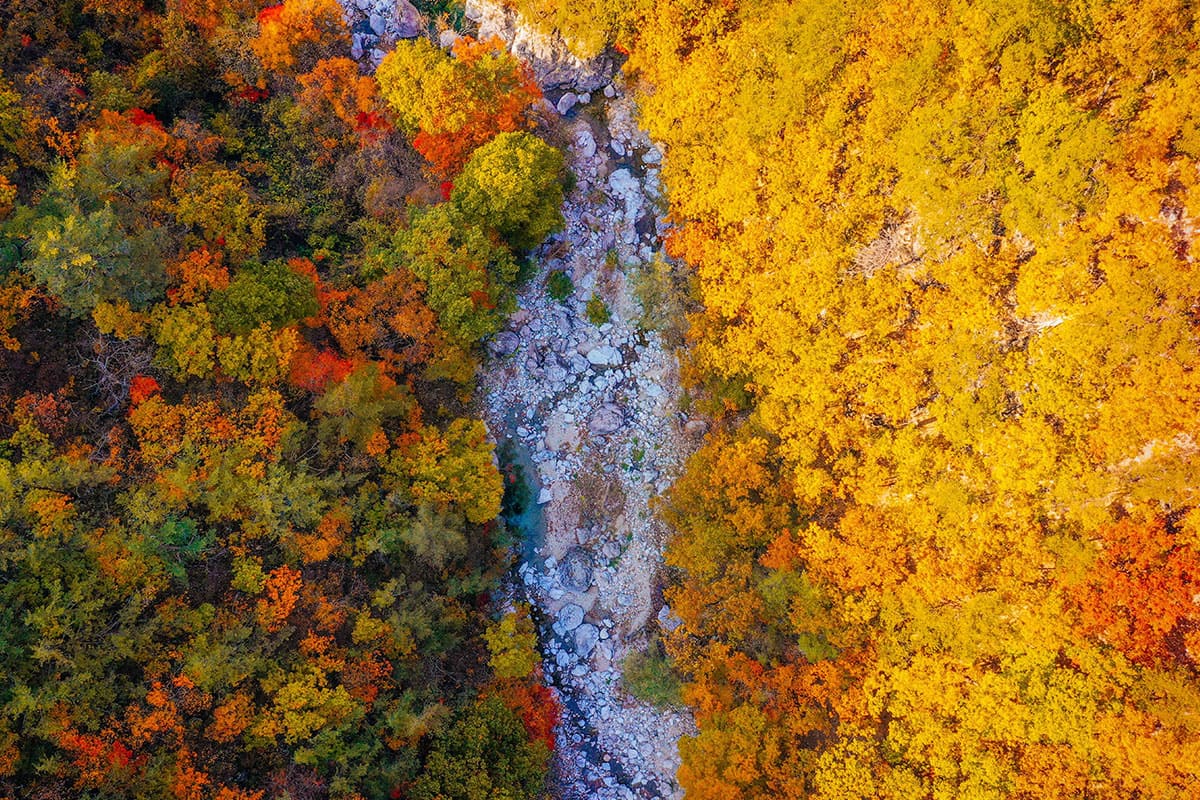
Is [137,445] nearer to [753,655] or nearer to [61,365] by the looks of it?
[61,365]

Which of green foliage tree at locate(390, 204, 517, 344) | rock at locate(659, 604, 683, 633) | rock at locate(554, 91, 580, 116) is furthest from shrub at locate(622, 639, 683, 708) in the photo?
rock at locate(554, 91, 580, 116)

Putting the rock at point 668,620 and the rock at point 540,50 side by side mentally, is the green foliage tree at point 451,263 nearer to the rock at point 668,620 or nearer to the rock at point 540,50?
the rock at point 540,50

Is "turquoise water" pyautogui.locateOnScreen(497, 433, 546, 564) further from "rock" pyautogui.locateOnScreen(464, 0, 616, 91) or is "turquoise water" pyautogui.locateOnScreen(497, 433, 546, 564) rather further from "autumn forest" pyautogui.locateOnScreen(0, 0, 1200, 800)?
"rock" pyautogui.locateOnScreen(464, 0, 616, 91)

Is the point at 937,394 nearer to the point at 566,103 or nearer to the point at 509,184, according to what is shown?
the point at 509,184

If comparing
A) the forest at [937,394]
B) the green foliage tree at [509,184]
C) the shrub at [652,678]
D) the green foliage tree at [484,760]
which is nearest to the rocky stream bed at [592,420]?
the shrub at [652,678]

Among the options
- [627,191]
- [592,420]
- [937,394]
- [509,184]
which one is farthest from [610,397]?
[937,394]
